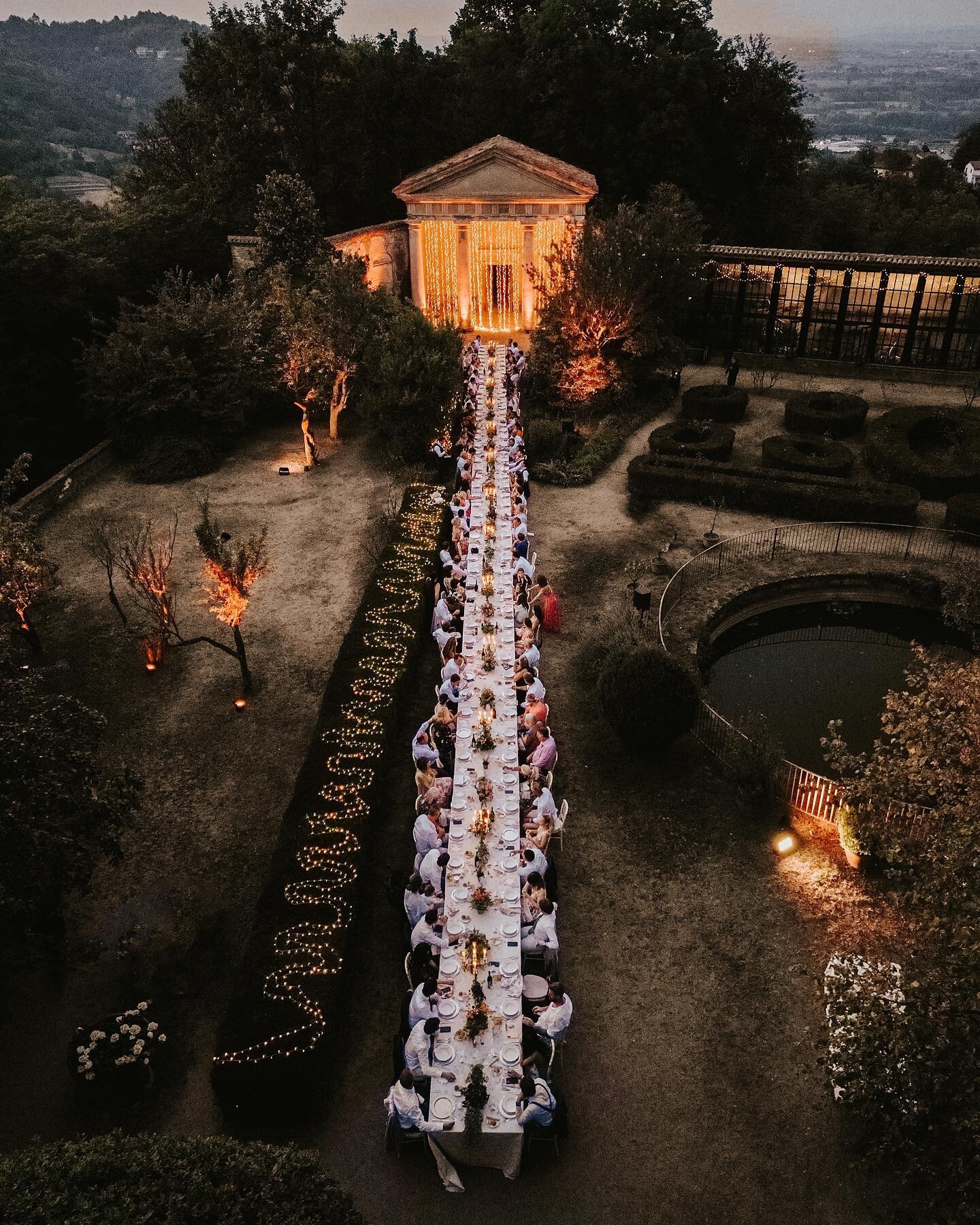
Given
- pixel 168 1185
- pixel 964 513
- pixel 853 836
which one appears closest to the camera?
pixel 168 1185

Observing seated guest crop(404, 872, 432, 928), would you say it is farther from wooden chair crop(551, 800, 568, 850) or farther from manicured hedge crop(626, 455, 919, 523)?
manicured hedge crop(626, 455, 919, 523)

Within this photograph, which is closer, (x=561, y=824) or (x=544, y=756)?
(x=561, y=824)

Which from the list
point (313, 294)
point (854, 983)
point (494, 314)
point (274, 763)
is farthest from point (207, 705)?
point (494, 314)

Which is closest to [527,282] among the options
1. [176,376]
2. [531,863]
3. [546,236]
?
[546,236]

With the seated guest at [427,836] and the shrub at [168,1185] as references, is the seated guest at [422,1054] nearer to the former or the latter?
the shrub at [168,1185]

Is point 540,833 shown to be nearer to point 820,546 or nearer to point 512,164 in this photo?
point 820,546

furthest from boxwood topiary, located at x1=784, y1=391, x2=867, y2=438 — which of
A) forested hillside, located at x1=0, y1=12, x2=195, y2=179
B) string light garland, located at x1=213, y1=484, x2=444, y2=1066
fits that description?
forested hillside, located at x1=0, y1=12, x2=195, y2=179

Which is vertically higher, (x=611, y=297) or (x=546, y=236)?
(x=546, y=236)

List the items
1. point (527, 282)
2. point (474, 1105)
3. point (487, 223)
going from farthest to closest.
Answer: point (527, 282)
point (487, 223)
point (474, 1105)
